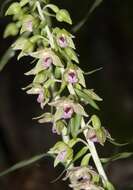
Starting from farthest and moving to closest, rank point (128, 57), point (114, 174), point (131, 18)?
1. point (128, 57)
2. point (131, 18)
3. point (114, 174)

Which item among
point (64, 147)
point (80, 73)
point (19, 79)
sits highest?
point (80, 73)

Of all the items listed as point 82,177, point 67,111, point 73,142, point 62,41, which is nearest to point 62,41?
point 62,41

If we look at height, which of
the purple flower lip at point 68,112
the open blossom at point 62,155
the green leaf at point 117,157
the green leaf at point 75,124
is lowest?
the green leaf at point 117,157

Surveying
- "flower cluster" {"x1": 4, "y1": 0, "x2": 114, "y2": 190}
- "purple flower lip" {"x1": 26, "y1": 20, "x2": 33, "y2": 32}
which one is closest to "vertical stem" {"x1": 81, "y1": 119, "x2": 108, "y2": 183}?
"flower cluster" {"x1": 4, "y1": 0, "x2": 114, "y2": 190}

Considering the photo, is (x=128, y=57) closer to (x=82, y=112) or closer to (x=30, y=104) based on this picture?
(x=30, y=104)

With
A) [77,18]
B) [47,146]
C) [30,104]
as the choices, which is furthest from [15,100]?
[77,18]

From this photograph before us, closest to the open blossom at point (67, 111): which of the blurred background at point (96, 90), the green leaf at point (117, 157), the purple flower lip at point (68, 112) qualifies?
the purple flower lip at point (68, 112)

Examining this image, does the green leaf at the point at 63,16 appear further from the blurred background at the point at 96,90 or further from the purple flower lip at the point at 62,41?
the blurred background at the point at 96,90

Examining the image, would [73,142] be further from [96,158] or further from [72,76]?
[72,76]
